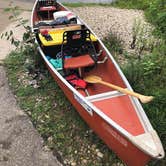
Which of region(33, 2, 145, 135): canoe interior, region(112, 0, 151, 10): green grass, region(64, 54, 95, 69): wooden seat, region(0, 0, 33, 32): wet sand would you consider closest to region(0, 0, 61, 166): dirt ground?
region(33, 2, 145, 135): canoe interior

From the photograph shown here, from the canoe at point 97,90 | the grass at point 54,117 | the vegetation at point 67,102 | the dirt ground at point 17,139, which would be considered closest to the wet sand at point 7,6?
the vegetation at point 67,102

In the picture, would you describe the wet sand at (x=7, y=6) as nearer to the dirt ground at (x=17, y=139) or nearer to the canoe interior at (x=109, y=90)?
the canoe interior at (x=109, y=90)

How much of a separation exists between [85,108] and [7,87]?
235 centimetres

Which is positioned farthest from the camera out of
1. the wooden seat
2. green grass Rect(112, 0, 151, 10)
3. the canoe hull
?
green grass Rect(112, 0, 151, 10)

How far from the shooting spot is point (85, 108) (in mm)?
4949

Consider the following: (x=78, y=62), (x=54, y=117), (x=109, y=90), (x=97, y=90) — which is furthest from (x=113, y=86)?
(x=54, y=117)

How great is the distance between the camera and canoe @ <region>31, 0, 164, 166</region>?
13.9ft

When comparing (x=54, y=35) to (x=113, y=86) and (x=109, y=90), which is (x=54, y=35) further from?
(x=113, y=86)

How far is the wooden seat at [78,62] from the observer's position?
232 inches

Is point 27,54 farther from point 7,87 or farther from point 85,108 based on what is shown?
point 85,108

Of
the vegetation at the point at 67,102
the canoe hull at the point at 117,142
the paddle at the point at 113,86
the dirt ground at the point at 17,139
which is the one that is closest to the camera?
the canoe hull at the point at 117,142

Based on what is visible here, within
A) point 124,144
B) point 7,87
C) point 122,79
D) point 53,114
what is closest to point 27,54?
point 7,87

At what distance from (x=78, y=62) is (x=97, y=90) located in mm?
599

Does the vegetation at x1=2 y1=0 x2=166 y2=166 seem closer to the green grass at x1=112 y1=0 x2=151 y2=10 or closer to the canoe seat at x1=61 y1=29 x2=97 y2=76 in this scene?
the canoe seat at x1=61 y1=29 x2=97 y2=76
